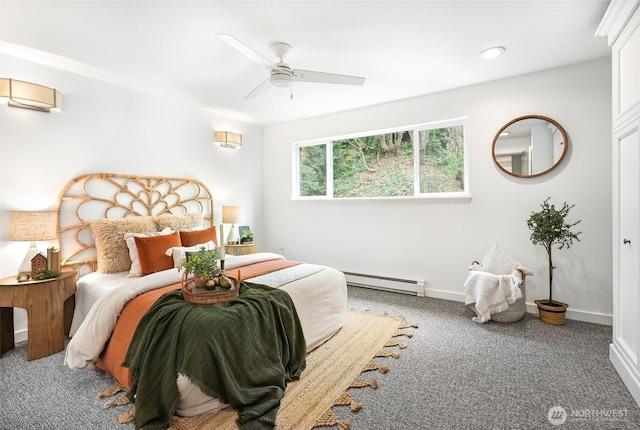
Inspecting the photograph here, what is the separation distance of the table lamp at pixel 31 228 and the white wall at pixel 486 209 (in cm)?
309

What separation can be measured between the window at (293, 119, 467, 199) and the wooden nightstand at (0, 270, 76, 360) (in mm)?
3331

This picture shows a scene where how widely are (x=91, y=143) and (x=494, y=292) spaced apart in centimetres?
436

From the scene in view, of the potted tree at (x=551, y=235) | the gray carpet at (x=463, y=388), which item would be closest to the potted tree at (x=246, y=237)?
the gray carpet at (x=463, y=388)

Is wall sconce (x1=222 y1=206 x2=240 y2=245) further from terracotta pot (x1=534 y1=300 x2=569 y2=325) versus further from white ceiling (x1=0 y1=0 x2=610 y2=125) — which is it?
terracotta pot (x1=534 y1=300 x2=569 y2=325)

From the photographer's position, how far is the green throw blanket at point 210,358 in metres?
1.67

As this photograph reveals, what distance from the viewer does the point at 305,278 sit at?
2719 millimetres

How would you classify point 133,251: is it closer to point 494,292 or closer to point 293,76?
point 293,76

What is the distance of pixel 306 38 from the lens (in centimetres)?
254

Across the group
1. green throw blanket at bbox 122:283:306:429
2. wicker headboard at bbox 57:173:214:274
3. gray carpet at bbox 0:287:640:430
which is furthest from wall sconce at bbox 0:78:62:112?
green throw blanket at bbox 122:283:306:429

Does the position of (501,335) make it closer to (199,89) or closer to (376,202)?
(376,202)

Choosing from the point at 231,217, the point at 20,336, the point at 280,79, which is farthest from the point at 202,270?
the point at 231,217

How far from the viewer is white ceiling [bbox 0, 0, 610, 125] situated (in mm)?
2160

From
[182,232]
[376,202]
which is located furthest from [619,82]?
[182,232]

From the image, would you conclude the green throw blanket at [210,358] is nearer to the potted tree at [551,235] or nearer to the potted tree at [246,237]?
the potted tree at [246,237]
